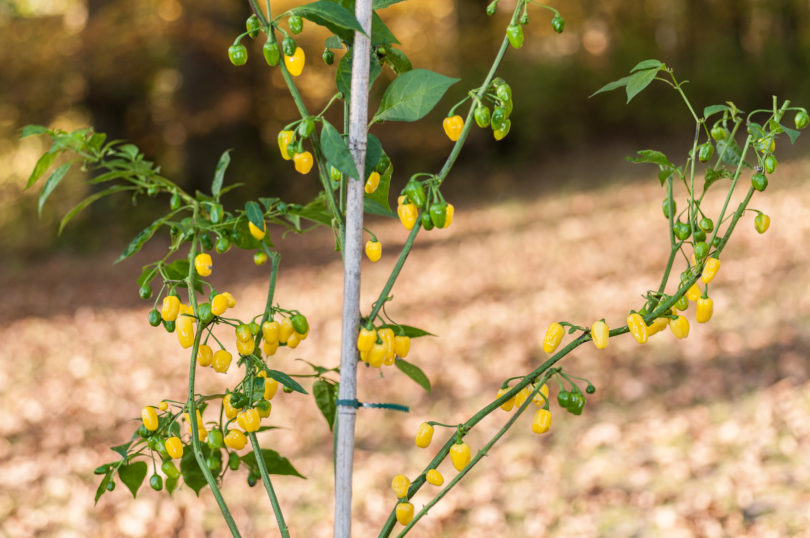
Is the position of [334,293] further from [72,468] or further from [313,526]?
[313,526]

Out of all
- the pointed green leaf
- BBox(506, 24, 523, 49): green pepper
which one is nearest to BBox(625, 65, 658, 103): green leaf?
the pointed green leaf

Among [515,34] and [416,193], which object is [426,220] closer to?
[416,193]

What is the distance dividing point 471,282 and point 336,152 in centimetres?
546

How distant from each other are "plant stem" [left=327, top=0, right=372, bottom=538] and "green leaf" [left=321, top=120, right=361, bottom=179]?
A: 0.04 meters

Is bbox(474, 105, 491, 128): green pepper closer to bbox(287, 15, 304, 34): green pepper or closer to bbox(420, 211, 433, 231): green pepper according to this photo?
bbox(420, 211, 433, 231): green pepper

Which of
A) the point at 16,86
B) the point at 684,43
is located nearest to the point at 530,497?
the point at 16,86

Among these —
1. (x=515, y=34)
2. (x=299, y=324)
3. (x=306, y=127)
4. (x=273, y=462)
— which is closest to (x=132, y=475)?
(x=273, y=462)

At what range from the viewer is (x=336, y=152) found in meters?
0.92

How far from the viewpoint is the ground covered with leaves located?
2.77 m

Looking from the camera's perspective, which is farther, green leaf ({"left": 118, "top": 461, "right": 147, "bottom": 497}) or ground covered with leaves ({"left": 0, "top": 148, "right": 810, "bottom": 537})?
ground covered with leaves ({"left": 0, "top": 148, "right": 810, "bottom": 537})

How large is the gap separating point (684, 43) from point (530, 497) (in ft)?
43.5

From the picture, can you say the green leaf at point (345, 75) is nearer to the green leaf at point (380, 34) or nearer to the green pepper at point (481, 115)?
the green leaf at point (380, 34)

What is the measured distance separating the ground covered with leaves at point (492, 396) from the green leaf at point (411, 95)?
1717 mm

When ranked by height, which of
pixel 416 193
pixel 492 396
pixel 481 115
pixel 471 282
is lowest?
pixel 416 193
